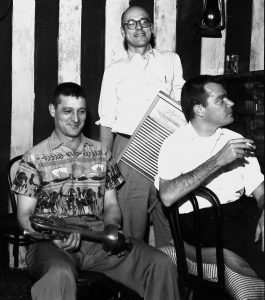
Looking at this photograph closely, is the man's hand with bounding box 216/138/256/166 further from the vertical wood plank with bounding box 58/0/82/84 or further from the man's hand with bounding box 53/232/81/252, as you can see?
the vertical wood plank with bounding box 58/0/82/84

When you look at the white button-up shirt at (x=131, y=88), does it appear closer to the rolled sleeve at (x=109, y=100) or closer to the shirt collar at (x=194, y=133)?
the rolled sleeve at (x=109, y=100)

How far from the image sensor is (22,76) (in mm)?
4938

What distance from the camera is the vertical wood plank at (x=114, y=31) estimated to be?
5.04m

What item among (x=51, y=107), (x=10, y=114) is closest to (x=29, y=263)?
(x=51, y=107)

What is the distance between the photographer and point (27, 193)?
→ 3.62 meters

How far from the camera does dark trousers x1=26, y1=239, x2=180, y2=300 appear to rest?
320 centimetres

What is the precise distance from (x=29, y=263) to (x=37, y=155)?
70 centimetres

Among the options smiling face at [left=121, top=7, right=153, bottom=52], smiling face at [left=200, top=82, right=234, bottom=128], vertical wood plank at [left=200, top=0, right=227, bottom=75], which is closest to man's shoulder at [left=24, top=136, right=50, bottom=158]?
smiling face at [left=200, top=82, right=234, bottom=128]

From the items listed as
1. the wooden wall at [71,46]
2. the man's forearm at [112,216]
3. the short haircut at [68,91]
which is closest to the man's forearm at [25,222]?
the man's forearm at [112,216]

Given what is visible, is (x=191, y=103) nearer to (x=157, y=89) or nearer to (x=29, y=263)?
(x=157, y=89)

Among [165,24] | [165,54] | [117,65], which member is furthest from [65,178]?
[165,24]

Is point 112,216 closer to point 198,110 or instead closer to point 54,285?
point 54,285

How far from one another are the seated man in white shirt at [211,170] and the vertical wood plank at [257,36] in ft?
5.59

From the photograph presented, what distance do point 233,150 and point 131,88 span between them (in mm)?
1569
